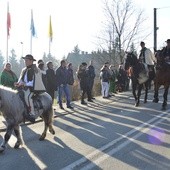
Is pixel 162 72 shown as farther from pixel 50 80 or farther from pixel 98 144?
pixel 98 144

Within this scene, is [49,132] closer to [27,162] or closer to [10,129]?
[10,129]

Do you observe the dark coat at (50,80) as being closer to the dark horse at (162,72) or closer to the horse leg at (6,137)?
the dark horse at (162,72)

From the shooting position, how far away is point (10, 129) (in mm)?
10055

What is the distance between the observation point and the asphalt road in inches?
351

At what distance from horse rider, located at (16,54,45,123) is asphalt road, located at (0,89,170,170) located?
893mm

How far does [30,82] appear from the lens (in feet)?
35.8

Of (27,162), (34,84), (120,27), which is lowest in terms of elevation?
(27,162)

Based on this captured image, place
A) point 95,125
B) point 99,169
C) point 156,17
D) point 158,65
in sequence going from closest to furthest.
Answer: point 99,169 → point 95,125 → point 158,65 → point 156,17

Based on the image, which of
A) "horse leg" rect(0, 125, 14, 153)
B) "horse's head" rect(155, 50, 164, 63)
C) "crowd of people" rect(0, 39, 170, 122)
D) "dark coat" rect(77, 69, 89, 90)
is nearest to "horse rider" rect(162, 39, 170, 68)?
"crowd of people" rect(0, 39, 170, 122)

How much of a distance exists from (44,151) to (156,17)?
29522mm

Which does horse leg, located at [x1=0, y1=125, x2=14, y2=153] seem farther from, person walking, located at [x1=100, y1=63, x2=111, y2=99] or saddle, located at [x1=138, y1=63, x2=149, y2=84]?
person walking, located at [x1=100, y1=63, x2=111, y2=99]

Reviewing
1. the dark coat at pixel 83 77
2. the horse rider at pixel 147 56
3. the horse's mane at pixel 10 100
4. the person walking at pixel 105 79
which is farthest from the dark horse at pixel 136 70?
the horse's mane at pixel 10 100

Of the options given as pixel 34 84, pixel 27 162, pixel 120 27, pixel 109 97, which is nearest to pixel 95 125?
pixel 34 84

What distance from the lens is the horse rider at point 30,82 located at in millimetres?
10594
